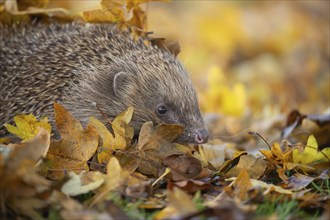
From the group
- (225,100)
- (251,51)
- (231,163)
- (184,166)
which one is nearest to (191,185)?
(184,166)

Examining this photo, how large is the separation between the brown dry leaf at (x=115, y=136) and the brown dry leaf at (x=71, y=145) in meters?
0.05

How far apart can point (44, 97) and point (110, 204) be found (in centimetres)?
209

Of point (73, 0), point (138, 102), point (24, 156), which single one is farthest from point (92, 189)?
point (73, 0)

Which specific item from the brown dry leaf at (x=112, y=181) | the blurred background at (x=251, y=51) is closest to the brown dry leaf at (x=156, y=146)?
the brown dry leaf at (x=112, y=181)

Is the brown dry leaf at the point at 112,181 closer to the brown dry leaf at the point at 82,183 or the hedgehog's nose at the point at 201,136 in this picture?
the brown dry leaf at the point at 82,183

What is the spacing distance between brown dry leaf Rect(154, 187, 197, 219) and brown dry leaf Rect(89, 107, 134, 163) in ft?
3.28

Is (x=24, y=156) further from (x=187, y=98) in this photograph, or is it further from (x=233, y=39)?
(x=233, y=39)

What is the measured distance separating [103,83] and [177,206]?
2.20 metres

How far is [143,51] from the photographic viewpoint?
20.5ft

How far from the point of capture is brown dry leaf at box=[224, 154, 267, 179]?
529 cm

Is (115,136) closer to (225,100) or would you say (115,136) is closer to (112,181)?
(112,181)

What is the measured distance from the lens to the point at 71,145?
16.9 feet

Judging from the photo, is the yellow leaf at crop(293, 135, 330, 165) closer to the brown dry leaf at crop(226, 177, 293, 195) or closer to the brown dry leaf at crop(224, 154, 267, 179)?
the brown dry leaf at crop(224, 154, 267, 179)

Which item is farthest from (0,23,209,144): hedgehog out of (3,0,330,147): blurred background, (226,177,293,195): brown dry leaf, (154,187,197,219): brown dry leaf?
(3,0,330,147): blurred background
